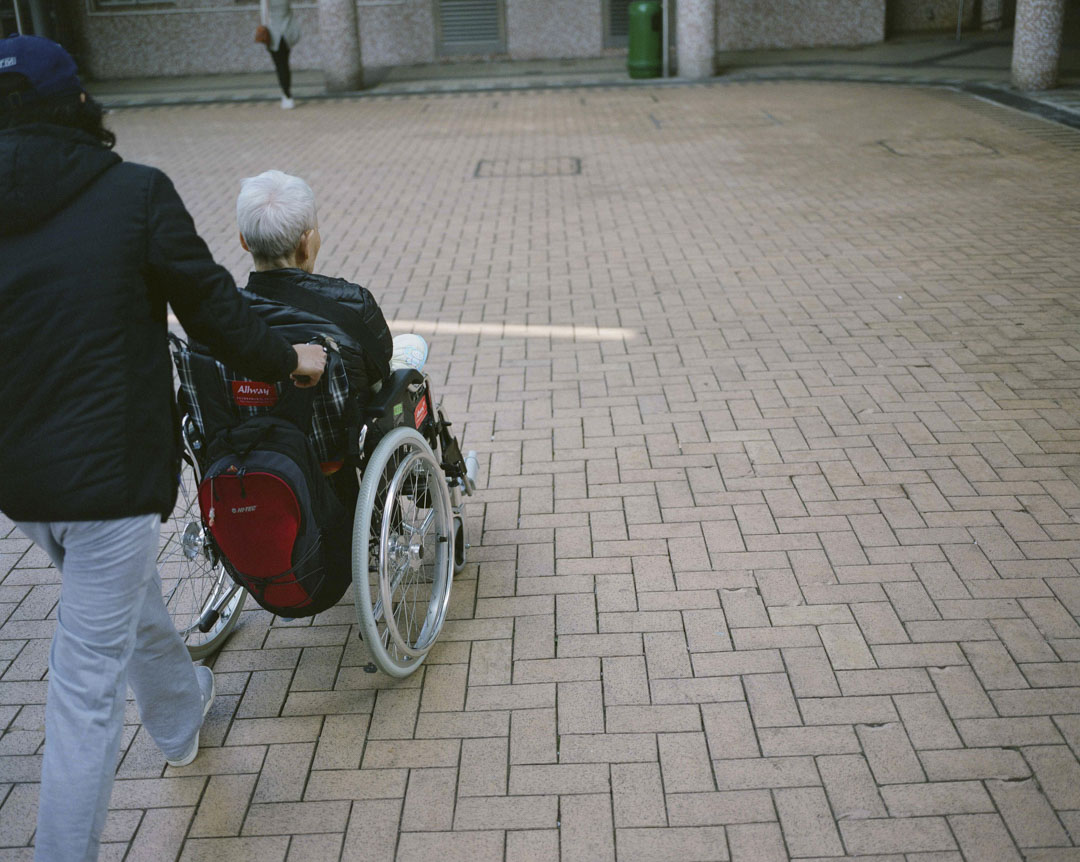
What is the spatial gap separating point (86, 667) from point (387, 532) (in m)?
0.88

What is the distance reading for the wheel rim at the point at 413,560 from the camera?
320 cm

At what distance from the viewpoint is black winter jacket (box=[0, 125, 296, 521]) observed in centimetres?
231

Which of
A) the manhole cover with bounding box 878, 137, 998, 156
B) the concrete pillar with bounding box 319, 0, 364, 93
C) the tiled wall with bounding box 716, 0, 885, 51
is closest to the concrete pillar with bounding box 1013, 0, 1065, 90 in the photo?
the manhole cover with bounding box 878, 137, 998, 156

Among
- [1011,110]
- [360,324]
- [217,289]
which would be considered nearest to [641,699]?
[360,324]

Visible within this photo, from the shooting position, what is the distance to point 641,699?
11.0 ft

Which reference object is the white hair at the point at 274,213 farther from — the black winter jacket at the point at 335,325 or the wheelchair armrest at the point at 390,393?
the wheelchair armrest at the point at 390,393

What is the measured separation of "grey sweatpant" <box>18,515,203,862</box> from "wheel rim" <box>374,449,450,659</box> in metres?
0.76

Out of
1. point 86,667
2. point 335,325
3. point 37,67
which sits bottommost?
point 86,667

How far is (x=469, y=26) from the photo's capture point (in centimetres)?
2023

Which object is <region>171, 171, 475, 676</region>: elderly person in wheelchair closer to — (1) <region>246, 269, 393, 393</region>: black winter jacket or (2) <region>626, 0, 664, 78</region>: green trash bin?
(1) <region>246, 269, 393, 393</region>: black winter jacket

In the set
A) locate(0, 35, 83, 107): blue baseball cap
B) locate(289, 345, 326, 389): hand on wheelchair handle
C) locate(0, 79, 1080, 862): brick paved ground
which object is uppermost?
locate(0, 35, 83, 107): blue baseball cap

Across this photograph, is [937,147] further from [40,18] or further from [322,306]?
[40,18]

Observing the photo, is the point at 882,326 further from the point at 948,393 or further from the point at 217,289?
the point at 217,289

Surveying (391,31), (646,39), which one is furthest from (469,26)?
(646,39)
